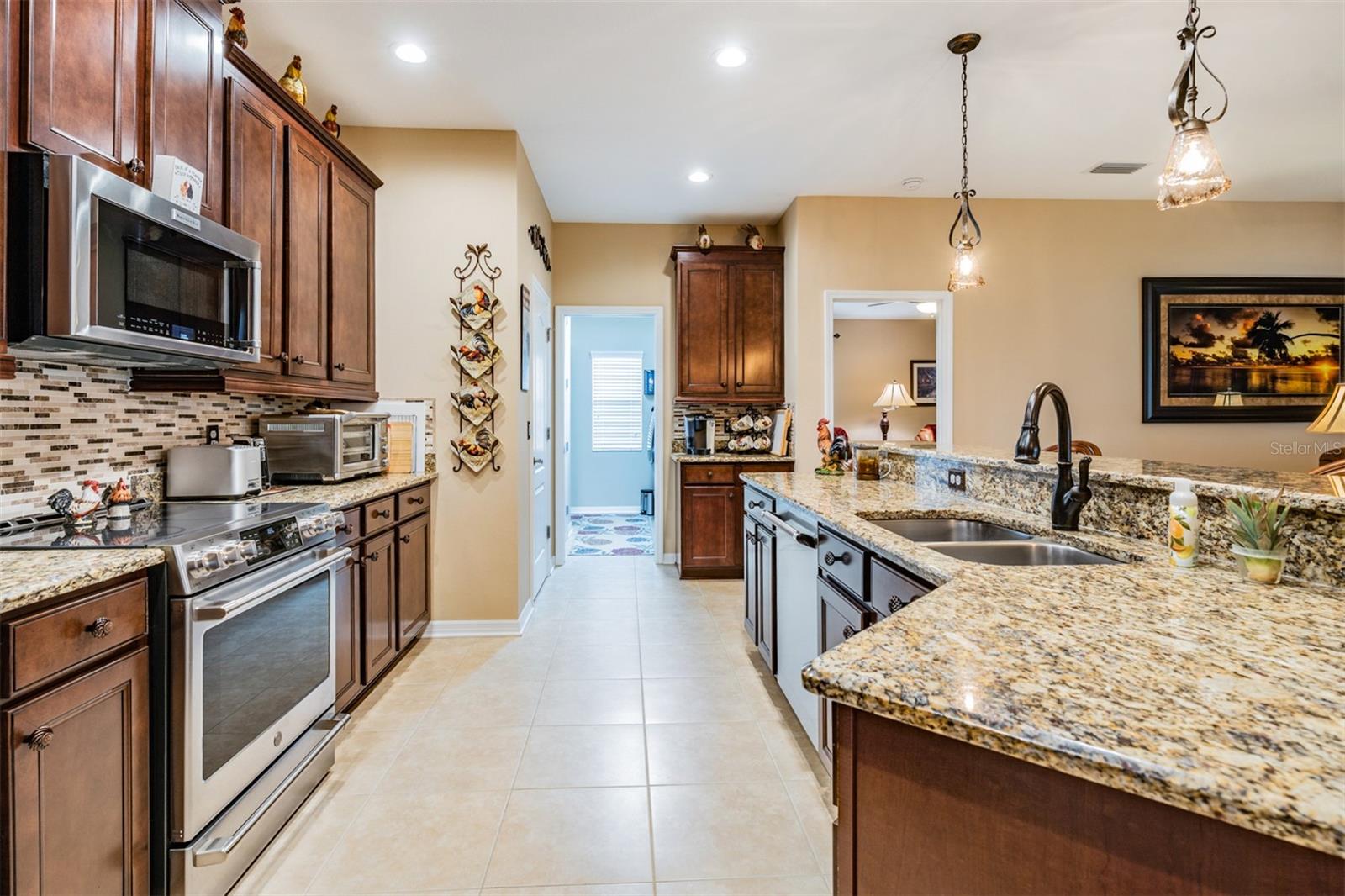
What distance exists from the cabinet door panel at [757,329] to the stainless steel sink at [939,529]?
2806 mm

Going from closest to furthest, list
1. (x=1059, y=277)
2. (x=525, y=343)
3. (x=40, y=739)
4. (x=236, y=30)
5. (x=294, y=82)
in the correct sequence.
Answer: (x=40, y=739)
(x=236, y=30)
(x=294, y=82)
(x=525, y=343)
(x=1059, y=277)

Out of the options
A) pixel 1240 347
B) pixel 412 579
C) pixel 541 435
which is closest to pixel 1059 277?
pixel 1240 347

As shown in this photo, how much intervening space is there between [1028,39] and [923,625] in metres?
2.87

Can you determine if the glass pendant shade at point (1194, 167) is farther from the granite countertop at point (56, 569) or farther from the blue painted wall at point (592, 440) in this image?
the blue painted wall at point (592, 440)

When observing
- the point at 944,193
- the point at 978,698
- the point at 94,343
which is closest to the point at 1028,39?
the point at 944,193

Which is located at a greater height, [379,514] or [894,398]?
[894,398]

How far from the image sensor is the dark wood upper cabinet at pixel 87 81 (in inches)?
57.5

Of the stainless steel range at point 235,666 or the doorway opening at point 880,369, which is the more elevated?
the doorway opening at point 880,369

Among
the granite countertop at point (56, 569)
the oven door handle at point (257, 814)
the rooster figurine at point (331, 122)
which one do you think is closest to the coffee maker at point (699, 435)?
the rooster figurine at point (331, 122)

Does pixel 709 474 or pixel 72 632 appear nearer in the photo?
pixel 72 632

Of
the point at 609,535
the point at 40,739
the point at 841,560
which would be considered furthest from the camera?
the point at 609,535

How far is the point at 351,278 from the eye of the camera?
3111mm

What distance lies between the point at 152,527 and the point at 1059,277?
539cm

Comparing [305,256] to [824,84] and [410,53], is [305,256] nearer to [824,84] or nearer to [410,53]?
[410,53]
